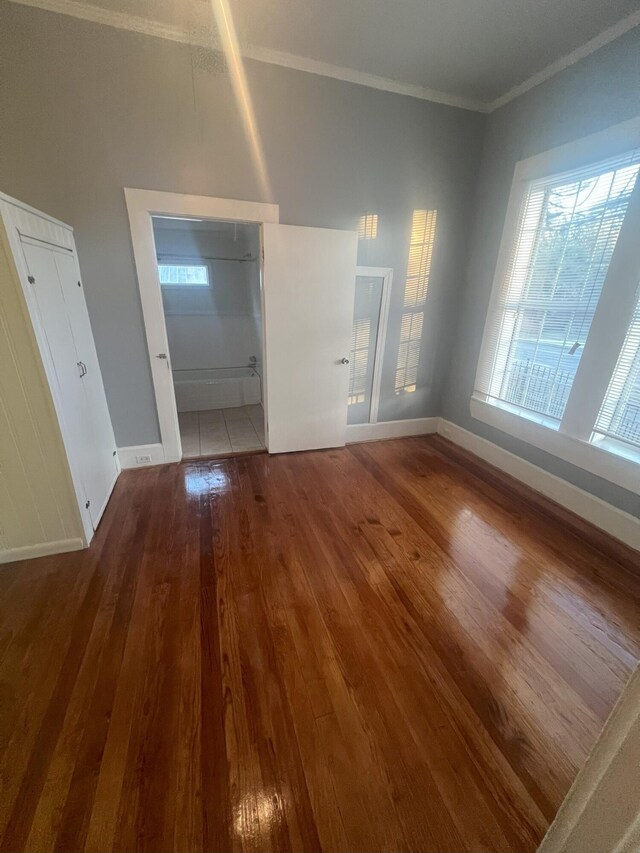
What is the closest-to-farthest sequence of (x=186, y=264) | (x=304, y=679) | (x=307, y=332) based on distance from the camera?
(x=304, y=679) → (x=307, y=332) → (x=186, y=264)

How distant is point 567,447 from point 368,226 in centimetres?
234

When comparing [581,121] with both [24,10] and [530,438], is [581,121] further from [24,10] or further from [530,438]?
[24,10]

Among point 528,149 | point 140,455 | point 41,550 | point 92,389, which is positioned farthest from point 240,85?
point 41,550

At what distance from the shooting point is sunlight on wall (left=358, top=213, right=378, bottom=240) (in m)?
2.74

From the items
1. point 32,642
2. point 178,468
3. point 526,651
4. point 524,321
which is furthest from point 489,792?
point 524,321

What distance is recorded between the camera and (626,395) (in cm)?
203

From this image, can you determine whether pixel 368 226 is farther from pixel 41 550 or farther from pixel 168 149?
pixel 41 550

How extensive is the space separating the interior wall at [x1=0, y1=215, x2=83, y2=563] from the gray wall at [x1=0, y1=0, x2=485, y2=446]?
0.93m

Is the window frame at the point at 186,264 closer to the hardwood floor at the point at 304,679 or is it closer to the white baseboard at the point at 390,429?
the white baseboard at the point at 390,429

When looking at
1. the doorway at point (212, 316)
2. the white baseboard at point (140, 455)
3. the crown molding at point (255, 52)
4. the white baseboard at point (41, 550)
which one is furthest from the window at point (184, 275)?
the white baseboard at point (41, 550)

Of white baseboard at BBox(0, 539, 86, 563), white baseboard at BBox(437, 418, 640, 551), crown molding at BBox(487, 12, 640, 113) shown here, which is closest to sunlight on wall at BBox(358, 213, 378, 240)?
crown molding at BBox(487, 12, 640, 113)

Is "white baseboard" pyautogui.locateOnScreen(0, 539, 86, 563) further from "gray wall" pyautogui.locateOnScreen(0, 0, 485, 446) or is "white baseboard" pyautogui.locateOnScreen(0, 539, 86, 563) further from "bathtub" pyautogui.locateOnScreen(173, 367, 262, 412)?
"bathtub" pyautogui.locateOnScreen(173, 367, 262, 412)

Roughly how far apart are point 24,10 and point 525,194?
333 centimetres

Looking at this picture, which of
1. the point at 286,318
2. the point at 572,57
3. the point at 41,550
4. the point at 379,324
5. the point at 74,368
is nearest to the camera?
the point at 41,550
